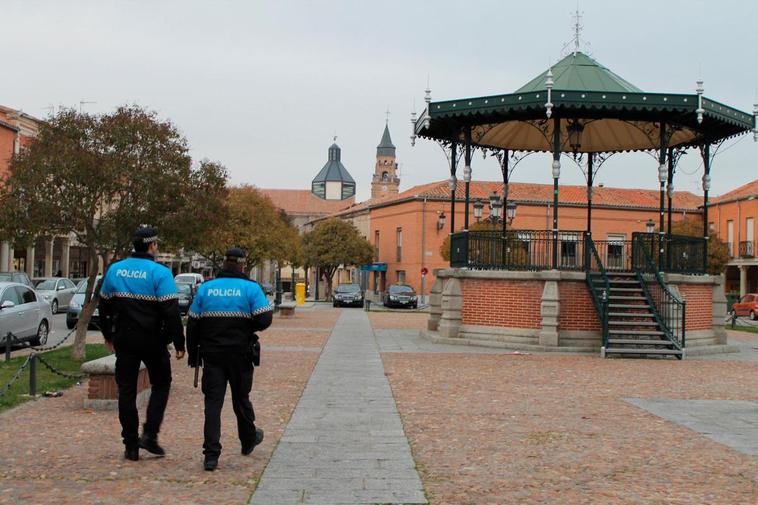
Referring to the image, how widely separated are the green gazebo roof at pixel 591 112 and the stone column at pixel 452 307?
3.99 meters

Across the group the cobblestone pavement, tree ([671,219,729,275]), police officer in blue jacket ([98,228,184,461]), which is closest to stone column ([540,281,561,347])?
the cobblestone pavement

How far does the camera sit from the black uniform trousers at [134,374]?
650 cm

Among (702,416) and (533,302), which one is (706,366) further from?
(702,416)

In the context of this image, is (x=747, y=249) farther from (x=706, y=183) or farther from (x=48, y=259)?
(x=48, y=259)

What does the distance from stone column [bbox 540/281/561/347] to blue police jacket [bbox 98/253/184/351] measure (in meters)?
11.5

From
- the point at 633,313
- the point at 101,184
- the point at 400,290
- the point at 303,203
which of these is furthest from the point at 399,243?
the point at 303,203

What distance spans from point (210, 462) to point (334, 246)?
59.7 meters

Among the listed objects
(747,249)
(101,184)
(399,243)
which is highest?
(399,243)

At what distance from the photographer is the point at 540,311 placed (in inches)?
682

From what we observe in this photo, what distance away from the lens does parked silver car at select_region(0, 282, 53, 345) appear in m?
16.0

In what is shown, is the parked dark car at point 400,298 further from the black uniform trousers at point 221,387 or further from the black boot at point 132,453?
the black boot at point 132,453

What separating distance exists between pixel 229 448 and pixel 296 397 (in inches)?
124

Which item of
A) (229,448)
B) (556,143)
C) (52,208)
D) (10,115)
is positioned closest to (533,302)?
(556,143)

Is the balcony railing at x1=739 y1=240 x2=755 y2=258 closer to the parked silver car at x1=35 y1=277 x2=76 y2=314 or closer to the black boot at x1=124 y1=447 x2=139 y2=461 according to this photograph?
the parked silver car at x1=35 y1=277 x2=76 y2=314
